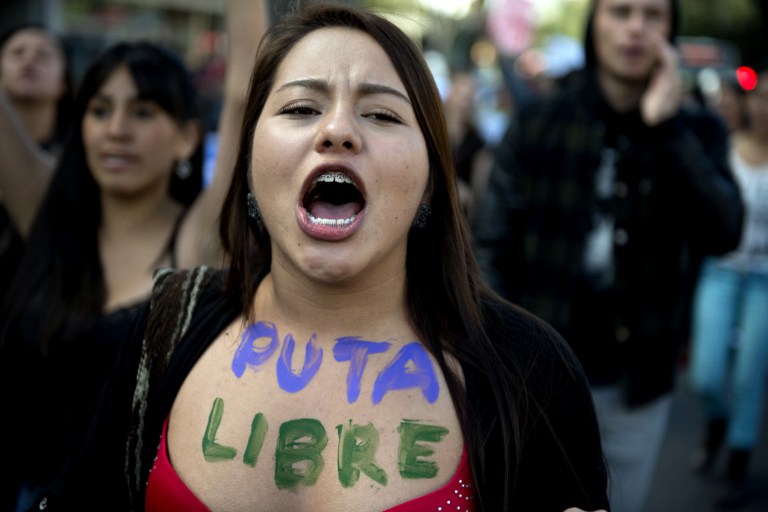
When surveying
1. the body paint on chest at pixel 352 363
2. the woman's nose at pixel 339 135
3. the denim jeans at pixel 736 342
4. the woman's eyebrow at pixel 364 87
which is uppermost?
the woman's eyebrow at pixel 364 87

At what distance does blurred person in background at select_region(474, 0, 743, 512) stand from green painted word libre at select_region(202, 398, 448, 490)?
170cm

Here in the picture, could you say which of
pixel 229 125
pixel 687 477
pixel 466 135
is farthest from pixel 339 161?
pixel 466 135

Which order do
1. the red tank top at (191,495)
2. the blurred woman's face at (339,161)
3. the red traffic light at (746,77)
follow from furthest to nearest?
the red traffic light at (746,77), the blurred woman's face at (339,161), the red tank top at (191,495)

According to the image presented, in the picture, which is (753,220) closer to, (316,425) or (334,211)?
(334,211)

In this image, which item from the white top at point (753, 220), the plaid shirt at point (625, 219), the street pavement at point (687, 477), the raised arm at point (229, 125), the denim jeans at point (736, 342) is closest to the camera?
the raised arm at point (229, 125)

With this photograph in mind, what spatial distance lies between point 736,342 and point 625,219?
8.59 feet

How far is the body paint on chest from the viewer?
2088mm

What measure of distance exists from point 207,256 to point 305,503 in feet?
4.46

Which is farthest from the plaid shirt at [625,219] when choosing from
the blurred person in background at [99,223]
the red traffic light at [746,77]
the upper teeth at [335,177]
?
the red traffic light at [746,77]

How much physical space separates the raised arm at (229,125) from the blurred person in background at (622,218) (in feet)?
3.54

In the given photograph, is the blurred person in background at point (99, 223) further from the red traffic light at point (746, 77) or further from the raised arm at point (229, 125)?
the red traffic light at point (746, 77)

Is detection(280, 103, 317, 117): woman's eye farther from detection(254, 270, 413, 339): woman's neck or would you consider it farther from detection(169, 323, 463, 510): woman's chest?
detection(169, 323, 463, 510): woman's chest

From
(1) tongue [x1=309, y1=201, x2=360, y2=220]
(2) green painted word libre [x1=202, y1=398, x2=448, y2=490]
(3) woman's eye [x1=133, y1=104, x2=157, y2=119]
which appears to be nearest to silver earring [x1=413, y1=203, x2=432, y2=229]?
(1) tongue [x1=309, y1=201, x2=360, y2=220]

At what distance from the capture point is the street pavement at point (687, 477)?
18.5ft
